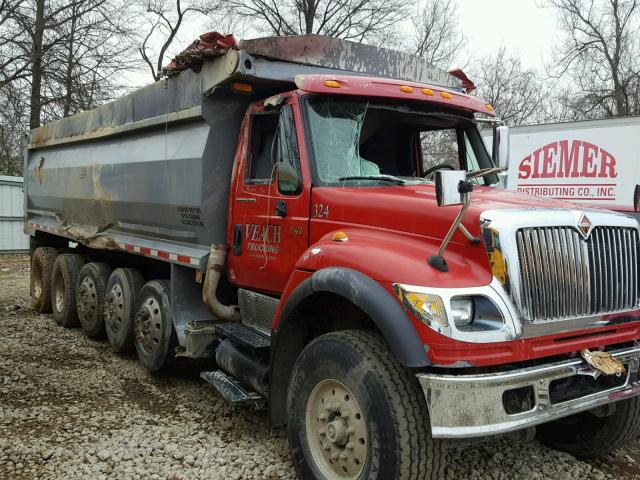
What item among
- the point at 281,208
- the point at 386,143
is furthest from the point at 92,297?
the point at 386,143

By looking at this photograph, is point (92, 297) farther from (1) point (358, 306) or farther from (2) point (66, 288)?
(1) point (358, 306)

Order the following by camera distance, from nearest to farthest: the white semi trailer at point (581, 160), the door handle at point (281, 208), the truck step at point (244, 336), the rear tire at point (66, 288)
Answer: the door handle at point (281, 208)
the truck step at point (244, 336)
the rear tire at point (66, 288)
the white semi trailer at point (581, 160)

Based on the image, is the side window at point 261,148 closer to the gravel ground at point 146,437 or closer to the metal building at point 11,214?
the gravel ground at point 146,437

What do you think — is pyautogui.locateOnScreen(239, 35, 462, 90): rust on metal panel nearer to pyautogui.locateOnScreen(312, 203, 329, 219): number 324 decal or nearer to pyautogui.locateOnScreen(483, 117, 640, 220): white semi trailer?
pyautogui.locateOnScreen(312, 203, 329, 219): number 324 decal

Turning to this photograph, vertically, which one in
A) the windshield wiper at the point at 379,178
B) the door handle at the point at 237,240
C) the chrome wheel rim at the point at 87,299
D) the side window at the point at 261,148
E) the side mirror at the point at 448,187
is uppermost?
the side window at the point at 261,148

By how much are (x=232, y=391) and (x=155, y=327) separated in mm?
1724

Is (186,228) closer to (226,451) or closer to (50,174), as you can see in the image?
(226,451)

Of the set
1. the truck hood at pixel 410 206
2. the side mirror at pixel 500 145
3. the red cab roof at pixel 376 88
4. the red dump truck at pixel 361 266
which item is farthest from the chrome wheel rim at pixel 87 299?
the side mirror at pixel 500 145

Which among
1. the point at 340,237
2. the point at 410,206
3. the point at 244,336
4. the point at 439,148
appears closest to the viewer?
the point at 410,206

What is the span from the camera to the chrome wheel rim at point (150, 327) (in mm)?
5715

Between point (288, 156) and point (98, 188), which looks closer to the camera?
point (288, 156)

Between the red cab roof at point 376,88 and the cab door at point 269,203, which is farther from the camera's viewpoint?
the cab door at point 269,203

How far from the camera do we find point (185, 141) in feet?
17.4

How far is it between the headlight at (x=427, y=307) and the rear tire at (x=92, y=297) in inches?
210
